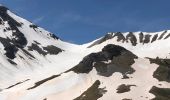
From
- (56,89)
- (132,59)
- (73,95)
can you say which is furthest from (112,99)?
(132,59)

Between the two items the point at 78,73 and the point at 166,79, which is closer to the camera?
the point at 166,79

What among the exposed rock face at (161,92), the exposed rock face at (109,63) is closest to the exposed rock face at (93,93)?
the exposed rock face at (109,63)

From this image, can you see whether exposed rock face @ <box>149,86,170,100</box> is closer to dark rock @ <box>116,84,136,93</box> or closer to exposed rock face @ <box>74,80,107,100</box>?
dark rock @ <box>116,84,136,93</box>

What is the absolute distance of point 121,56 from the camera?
598 feet

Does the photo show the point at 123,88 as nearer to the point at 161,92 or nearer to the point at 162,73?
the point at 161,92

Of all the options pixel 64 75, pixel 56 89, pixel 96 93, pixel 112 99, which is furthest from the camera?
pixel 64 75

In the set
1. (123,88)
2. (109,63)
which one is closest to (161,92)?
(123,88)

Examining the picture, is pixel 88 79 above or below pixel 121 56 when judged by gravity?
below

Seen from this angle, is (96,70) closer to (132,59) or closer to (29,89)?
(132,59)

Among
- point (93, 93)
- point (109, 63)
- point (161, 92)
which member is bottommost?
point (161, 92)

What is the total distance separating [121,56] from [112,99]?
157ft

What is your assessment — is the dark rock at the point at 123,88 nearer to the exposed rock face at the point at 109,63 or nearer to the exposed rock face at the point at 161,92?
the exposed rock face at the point at 161,92

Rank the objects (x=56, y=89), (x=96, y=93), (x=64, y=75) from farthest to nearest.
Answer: (x=64, y=75), (x=56, y=89), (x=96, y=93)

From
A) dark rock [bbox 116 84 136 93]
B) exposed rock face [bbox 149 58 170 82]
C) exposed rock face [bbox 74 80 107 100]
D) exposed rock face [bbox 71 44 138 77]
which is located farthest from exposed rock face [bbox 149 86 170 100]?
exposed rock face [bbox 71 44 138 77]
